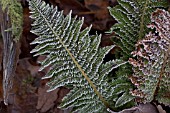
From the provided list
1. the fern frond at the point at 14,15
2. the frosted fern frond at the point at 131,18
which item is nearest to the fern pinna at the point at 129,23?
the frosted fern frond at the point at 131,18

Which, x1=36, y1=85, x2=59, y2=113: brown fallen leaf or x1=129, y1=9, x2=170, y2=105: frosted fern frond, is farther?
x1=36, y1=85, x2=59, y2=113: brown fallen leaf

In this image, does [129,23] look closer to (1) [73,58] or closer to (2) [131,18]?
(2) [131,18]

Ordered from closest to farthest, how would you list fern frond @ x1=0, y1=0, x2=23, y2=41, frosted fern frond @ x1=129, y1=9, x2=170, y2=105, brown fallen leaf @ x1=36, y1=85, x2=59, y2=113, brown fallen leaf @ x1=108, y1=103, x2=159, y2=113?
frosted fern frond @ x1=129, y1=9, x2=170, y2=105 → brown fallen leaf @ x1=108, y1=103, x2=159, y2=113 → fern frond @ x1=0, y1=0, x2=23, y2=41 → brown fallen leaf @ x1=36, y1=85, x2=59, y2=113

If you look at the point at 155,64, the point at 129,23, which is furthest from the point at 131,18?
the point at 155,64

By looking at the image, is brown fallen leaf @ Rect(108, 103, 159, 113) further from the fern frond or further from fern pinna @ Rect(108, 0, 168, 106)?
the fern frond

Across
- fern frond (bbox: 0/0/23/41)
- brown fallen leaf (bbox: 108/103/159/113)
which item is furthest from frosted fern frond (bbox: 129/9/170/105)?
fern frond (bbox: 0/0/23/41)

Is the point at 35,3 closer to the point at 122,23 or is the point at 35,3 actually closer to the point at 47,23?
the point at 47,23
